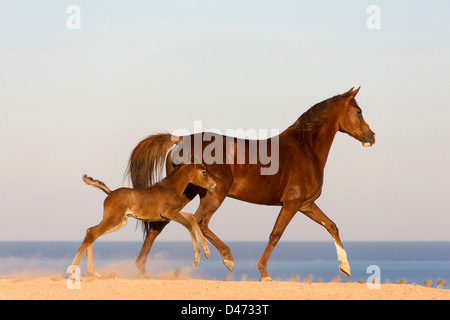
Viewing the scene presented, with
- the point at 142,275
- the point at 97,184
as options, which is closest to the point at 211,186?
the point at 97,184

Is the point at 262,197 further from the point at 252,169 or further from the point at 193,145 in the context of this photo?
the point at 193,145

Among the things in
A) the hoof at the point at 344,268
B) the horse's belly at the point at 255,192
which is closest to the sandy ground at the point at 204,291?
the hoof at the point at 344,268

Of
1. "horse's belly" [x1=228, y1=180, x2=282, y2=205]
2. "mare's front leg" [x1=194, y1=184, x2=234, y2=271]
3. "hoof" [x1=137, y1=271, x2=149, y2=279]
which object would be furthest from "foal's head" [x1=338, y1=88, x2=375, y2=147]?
"hoof" [x1=137, y1=271, x2=149, y2=279]

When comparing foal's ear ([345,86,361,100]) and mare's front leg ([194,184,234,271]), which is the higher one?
foal's ear ([345,86,361,100])

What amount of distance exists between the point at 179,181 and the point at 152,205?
0.63 meters

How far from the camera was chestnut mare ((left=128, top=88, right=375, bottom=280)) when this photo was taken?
39.6 feet

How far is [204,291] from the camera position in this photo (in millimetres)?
9938

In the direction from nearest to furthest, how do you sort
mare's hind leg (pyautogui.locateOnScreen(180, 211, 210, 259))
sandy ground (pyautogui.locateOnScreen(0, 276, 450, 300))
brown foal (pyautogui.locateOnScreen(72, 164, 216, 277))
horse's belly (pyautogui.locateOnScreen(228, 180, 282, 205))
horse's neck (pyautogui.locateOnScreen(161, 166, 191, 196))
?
1. sandy ground (pyautogui.locateOnScreen(0, 276, 450, 300))
2. brown foal (pyautogui.locateOnScreen(72, 164, 216, 277))
3. mare's hind leg (pyautogui.locateOnScreen(180, 211, 210, 259))
4. horse's neck (pyautogui.locateOnScreen(161, 166, 191, 196))
5. horse's belly (pyautogui.locateOnScreen(228, 180, 282, 205))

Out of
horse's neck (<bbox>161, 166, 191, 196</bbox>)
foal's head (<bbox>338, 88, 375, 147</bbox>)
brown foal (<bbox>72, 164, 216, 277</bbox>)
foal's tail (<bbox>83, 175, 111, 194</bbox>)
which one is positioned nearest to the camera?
brown foal (<bbox>72, 164, 216, 277</bbox>)

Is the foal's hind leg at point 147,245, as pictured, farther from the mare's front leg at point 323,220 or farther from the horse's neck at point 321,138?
the horse's neck at point 321,138

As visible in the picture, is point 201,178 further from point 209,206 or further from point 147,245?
point 147,245

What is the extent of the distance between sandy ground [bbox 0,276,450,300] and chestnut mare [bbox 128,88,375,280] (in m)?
1.27

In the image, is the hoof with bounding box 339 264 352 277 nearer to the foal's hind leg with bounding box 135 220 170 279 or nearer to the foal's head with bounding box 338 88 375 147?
the foal's head with bounding box 338 88 375 147

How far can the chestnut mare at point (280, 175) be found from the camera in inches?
475
